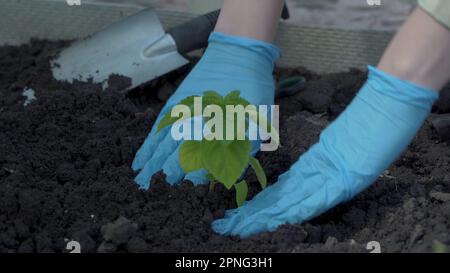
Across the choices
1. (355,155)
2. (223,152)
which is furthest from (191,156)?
(355,155)

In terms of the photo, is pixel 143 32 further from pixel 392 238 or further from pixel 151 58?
pixel 392 238

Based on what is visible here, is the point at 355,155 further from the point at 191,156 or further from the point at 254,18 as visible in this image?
the point at 254,18

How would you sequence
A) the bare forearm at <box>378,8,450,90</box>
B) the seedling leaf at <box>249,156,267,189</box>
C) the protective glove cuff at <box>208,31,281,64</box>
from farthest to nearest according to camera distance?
the protective glove cuff at <box>208,31,281,64</box>, the seedling leaf at <box>249,156,267,189</box>, the bare forearm at <box>378,8,450,90</box>

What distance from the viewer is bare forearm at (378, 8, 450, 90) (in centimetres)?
158

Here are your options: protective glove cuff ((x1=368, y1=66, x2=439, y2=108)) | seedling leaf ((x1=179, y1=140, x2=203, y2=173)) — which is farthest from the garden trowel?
protective glove cuff ((x1=368, y1=66, x2=439, y2=108))

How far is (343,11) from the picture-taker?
3.26 metres

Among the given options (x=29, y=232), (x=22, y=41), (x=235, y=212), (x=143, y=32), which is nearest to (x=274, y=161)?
(x=235, y=212)

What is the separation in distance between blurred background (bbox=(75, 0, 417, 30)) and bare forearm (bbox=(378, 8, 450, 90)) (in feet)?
4.35

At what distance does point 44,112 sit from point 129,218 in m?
0.63

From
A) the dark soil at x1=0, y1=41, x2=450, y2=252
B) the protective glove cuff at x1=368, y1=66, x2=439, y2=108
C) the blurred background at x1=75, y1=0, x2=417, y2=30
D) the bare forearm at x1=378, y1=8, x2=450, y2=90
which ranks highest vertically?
the blurred background at x1=75, y1=0, x2=417, y2=30

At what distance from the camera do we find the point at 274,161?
1.96m

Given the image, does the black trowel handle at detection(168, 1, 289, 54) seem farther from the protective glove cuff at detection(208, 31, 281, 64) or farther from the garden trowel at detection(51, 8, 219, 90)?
the protective glove cuff at detection(208, 31, 281, 64)

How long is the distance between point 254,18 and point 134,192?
2.04ft

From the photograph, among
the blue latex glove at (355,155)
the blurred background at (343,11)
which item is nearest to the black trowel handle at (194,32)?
the blurred background at (343,11)
